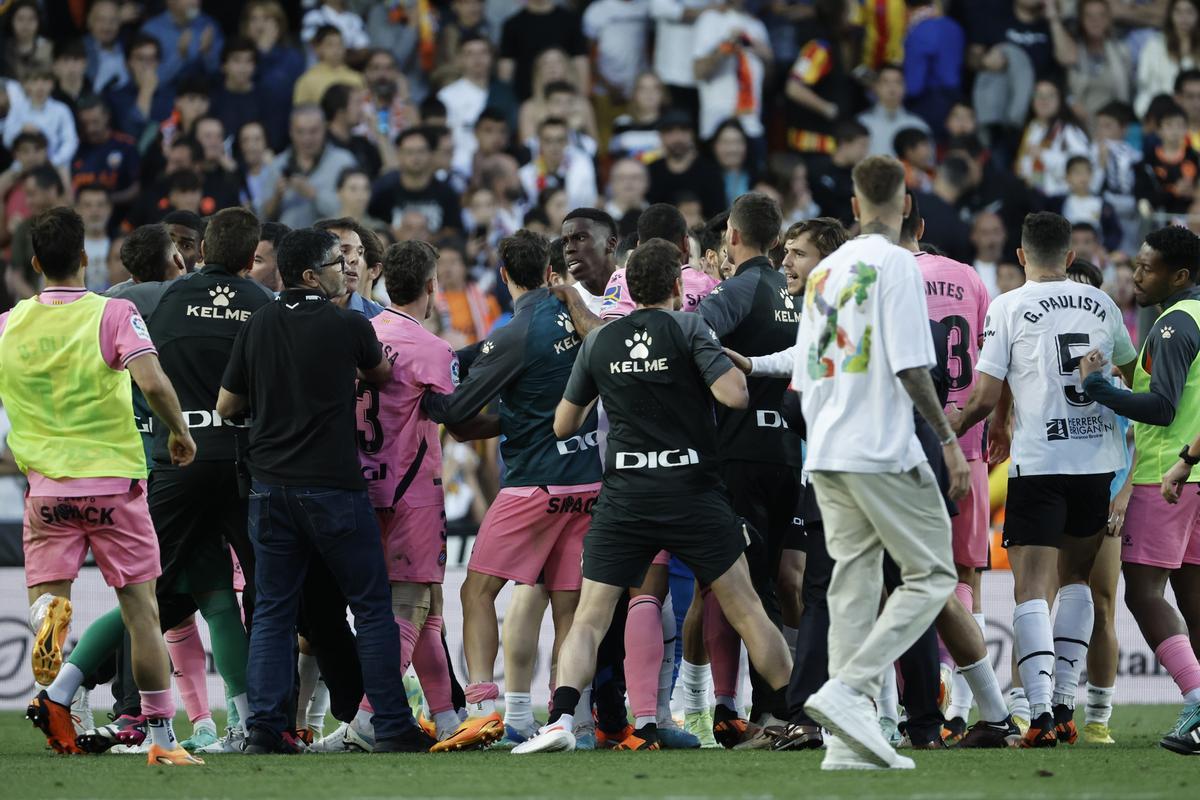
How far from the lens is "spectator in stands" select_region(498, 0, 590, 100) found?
19.5 m

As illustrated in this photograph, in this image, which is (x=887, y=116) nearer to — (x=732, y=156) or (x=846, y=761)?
(x=732, y=156)

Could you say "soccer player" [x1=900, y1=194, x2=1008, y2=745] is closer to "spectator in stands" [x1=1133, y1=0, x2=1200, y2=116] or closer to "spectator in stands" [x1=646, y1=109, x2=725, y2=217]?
"spectator in stands" [x1=646, y1=109, x2=725, y2=217]

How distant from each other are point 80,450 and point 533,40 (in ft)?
38.9

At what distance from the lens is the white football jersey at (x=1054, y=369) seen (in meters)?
9.03

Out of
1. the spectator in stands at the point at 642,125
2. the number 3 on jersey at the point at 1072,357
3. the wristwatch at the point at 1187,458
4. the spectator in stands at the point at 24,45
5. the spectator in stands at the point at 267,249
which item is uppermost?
the spectator in stands at the point at 24,45

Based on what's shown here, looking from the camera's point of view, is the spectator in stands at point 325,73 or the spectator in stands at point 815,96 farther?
the spectator in stands at point 815,96

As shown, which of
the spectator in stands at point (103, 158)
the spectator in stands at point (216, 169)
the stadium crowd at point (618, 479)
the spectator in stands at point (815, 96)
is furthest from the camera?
A: the spectator in stands at point (815, 96)

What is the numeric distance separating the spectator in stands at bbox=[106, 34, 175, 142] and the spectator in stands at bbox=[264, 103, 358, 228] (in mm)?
1562

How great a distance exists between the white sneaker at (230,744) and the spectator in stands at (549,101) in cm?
1044

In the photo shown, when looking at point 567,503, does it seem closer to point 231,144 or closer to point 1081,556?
point 1081,556

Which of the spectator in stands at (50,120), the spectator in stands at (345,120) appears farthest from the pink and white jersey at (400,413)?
the spectator in stands at (50,120)

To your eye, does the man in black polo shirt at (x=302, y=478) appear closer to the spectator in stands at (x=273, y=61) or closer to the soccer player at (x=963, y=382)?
the soccer player at (x=963, y=382)

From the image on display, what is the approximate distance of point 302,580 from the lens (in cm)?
870

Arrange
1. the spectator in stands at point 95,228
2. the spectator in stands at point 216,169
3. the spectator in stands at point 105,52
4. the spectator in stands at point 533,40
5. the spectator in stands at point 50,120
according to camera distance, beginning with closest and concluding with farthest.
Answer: the spectator in stands at point 95,228, the spectator in stands at point 216,169, the spectator in stands at point 50,120, the spectator in stands at point 105,52, the spectator in stands at point 533,40
